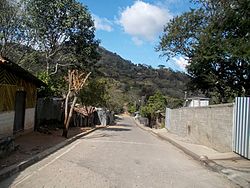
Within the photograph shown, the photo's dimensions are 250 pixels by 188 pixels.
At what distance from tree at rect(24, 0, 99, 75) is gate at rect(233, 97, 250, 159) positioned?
16.4 metres

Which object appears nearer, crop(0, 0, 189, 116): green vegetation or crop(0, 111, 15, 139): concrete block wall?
crop(0, 111, 15, 139): concrete block wall

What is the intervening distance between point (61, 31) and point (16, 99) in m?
12.2

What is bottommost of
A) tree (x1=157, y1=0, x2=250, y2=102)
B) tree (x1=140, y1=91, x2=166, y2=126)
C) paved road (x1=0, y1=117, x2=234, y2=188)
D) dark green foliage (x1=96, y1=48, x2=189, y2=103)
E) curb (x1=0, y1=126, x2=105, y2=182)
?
paved road (x1=0, y1=117, x2=234, y2=188)

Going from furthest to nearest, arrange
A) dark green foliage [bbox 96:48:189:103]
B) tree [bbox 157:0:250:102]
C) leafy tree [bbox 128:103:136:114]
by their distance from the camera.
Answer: dark green foliage [bbox 96:48:189:103]
leafy tree [bbox 128:103:136:114]
tree [bbox 157:0:250:102]

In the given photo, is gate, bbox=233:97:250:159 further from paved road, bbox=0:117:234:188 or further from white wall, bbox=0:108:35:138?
white wall, bbox=0:108:35:138

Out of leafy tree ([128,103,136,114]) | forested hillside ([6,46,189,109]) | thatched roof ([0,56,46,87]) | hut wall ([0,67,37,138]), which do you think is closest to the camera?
thatched roof ([0,56,46,87])

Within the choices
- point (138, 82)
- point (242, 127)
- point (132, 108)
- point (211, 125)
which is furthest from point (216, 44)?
point (138, 82)

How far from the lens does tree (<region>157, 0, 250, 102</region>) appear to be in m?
22.3

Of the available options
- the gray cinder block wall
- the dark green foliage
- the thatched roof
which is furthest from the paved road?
the dark green foliage

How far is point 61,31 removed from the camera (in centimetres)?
2928

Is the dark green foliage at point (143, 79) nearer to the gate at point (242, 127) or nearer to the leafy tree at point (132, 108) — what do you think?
the leafy tree at point (132, 108)

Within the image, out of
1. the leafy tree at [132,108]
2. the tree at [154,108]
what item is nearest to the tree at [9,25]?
the tree at [154,108]

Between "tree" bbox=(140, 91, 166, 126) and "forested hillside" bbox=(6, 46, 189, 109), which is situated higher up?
"forested hillside" bbox=(6, 46, 189, 109)

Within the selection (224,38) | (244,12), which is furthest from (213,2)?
(244,12)
